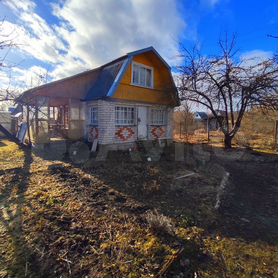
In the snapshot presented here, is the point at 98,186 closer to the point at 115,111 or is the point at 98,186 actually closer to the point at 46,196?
the point at 46,196

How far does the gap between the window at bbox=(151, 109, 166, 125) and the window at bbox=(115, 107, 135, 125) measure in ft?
5.86

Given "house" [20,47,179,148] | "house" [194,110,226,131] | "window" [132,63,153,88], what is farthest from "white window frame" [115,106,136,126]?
"house" [194,110,226,131]

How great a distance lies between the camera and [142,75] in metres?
11.6

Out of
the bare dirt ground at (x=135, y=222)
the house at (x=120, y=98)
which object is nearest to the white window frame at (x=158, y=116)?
the house at (x=120, y=98)

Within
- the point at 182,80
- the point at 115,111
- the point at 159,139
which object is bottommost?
the point at 159,139

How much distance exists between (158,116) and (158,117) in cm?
7

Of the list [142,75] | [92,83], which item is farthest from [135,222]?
[142,75]

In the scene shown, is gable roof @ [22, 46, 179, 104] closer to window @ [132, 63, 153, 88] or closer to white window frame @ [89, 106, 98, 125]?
white window frame @ [89, 106, 98, 125]

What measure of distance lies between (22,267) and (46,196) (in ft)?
7.29

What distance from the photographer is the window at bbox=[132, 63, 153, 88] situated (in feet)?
36.3

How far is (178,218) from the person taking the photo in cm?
381

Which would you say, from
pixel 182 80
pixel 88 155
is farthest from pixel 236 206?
pixel 182 80

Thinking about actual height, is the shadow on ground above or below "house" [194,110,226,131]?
below

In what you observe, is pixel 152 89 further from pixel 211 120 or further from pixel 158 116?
pixel 211 120
